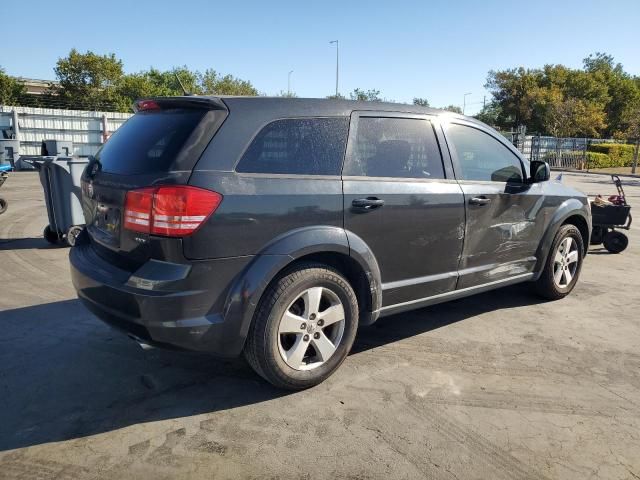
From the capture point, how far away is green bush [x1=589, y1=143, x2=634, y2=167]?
36.1 metres

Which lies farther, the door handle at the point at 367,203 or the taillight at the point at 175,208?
the door handle at the point at 367,203

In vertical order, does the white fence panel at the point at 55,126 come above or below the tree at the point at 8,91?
below

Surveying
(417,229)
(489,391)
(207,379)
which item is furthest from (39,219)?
(489,391)

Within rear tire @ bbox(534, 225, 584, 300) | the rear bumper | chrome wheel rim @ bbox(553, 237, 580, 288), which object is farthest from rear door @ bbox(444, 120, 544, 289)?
the rear bumper

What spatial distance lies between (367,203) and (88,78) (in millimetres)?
42606

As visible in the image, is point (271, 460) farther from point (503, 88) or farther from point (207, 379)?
point (503, 88)

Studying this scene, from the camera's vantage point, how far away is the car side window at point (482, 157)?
409 centimetres

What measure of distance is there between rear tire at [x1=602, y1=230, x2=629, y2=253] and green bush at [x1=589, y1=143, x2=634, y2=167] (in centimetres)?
3236

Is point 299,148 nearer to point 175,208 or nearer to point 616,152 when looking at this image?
point 175,208

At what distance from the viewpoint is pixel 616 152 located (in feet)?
120

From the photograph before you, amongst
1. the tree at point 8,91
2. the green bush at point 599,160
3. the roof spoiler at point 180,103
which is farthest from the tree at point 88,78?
the roof spoiler at point 180,103

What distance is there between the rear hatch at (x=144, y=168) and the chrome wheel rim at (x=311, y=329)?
0.84 meters

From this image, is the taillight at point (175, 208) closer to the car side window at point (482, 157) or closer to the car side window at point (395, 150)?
the car side window at point (395, 150)

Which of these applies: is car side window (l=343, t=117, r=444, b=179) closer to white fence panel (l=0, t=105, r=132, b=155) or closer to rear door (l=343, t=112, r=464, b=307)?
rear door (l=343, t=112, r=464, b=307)
